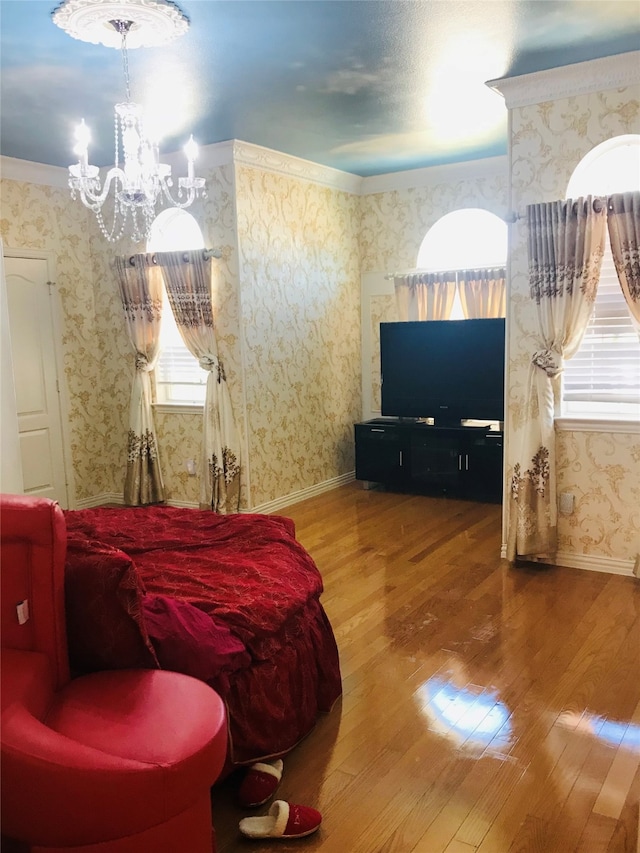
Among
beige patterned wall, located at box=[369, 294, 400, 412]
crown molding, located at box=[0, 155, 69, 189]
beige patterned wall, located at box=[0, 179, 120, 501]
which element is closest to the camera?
crown molding, located at box=[0, 155, 69, 189]

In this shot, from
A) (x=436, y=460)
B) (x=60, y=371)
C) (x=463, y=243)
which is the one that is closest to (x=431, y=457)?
(x=436, y=460)

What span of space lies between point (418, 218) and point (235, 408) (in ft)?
8.15

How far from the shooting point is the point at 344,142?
5.09 meters

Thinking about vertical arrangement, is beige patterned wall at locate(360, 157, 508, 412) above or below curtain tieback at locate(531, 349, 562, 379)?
above

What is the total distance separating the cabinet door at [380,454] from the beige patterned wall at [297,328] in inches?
12.2

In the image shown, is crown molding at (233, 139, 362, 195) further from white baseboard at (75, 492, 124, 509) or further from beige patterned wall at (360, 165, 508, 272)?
white baseboard at (75, 492, 124, 509)

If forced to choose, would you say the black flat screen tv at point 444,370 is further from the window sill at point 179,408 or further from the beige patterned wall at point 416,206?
the window sill at point 179,408

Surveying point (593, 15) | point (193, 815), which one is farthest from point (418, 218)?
Answer: point (193, 815)

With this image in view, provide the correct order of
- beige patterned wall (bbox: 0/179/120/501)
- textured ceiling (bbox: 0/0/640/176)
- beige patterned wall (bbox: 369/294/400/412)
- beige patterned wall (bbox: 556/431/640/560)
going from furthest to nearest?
beige patterned wall (bbox: 369/294/400/412) < beige patterned wall (bbox: 0/179/120/501) < beige patterned wall (bbox: 556/431/640/560) < textured ceiling (bbox: 0/0/640/176)

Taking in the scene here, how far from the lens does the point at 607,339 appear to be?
163 inches

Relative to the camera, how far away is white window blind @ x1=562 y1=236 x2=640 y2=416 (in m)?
4.09

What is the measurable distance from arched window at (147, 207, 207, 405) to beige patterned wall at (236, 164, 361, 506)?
635 mm

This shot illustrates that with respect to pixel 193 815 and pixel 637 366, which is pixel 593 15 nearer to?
pixel 637 366

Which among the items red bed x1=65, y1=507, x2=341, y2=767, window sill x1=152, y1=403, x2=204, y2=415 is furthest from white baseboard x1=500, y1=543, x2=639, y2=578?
window sill x1=152, y1=403, x2=204, y2=415
